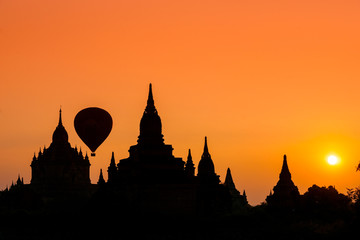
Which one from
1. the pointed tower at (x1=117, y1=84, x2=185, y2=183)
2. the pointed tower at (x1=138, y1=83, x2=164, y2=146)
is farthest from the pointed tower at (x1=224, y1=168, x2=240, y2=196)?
the pointed tower at (x1=117, y1=84, x2=185, y2=183)

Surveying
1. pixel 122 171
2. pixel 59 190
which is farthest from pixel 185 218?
pixel 59 190

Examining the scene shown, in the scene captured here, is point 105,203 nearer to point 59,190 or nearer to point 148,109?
point 148,109

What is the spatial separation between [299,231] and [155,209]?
21.6m

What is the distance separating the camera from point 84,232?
265 feet

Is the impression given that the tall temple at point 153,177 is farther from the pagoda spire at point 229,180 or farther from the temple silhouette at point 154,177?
the pagoda spire at point 229,180

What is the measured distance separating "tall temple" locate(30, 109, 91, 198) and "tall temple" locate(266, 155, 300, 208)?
117 ft

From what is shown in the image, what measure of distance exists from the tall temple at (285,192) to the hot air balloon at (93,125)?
21894mm

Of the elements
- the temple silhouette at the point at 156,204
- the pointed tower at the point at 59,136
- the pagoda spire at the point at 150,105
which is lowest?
the temple silhouette at the point at 156,204

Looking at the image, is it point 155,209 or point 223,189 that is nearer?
point 155,209

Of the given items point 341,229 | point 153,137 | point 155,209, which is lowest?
point 341,229

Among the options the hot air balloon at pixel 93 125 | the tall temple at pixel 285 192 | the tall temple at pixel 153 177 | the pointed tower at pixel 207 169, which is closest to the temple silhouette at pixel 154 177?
the tall temple at pixel 153 177

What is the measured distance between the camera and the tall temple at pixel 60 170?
151 meters

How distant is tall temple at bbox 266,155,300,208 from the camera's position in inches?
4572

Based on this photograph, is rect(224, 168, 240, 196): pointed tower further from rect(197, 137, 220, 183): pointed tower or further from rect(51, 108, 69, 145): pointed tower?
rect(197, 137, 220, 183): pointed tower
